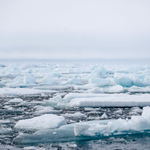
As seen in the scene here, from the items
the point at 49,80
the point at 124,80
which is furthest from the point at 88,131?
the point at 49,80

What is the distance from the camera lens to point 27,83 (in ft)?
43.0

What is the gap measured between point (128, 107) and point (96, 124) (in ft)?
8.40

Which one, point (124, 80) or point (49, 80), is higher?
point (49, 80)

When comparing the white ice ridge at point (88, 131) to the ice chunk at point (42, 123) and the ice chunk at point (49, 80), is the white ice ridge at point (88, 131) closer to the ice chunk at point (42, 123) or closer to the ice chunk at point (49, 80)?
the ice chunk at point (42, 123)

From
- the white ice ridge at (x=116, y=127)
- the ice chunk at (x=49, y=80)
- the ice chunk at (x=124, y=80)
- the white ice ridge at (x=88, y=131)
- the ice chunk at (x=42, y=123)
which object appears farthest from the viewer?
the ice chunk at (x=49, y=80)

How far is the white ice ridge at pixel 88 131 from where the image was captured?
363 cm

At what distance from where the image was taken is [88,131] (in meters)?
3.72

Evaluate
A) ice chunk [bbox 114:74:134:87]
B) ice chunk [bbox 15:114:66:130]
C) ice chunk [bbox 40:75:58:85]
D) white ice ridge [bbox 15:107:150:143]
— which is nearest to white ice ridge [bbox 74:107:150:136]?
white ice ridge [bbox 15:107:150:143]

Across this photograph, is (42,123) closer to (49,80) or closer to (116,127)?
(116,127)

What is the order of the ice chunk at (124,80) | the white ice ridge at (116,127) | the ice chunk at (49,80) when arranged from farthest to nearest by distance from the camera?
1. the ice chunk at (49,80)
2. the ice chunk at (124,80)
3. the white ice ridge at (116,127)

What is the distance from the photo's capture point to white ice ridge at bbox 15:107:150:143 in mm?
3635

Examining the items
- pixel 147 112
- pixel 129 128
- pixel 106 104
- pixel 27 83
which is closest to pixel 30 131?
pixel 129 128

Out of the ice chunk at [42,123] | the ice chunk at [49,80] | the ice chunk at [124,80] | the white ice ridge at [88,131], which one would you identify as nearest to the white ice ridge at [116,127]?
the white ice ridge at [88,131]

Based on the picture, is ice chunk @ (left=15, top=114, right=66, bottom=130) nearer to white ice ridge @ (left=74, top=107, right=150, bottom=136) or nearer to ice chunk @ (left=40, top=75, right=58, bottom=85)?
white ice ridge @ (left=74, top=107, right=150, bottom=136)
